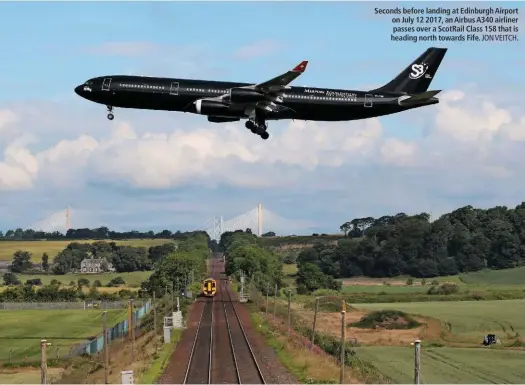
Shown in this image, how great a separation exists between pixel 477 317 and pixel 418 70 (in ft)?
222

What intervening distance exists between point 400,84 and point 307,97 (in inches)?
429

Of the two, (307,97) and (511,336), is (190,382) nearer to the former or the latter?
(307,97)

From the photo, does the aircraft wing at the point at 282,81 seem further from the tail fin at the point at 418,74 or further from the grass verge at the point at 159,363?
the grass verge at the point at 159,363

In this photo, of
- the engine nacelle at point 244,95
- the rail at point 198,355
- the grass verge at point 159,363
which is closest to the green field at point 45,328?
the rail at point 198,355

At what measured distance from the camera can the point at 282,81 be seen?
60938 mm

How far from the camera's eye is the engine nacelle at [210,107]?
198ft

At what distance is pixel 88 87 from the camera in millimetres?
67188

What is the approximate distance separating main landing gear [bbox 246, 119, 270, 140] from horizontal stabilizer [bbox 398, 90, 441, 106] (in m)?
11.3

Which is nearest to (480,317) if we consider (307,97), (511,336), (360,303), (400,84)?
(511,336)

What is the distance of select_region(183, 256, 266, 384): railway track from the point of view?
58.8m

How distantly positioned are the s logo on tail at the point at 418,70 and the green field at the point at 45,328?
49.0 meters

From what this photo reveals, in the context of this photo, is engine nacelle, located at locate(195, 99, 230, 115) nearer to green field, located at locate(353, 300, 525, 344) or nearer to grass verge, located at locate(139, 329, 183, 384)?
grass verge, located at locate(139, 329, 183, 384)

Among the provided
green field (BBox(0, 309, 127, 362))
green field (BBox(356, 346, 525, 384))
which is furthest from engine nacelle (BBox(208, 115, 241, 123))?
green field (BBox(0, 309, 127, 362))

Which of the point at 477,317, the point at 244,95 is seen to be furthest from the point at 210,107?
the point at 477,317
